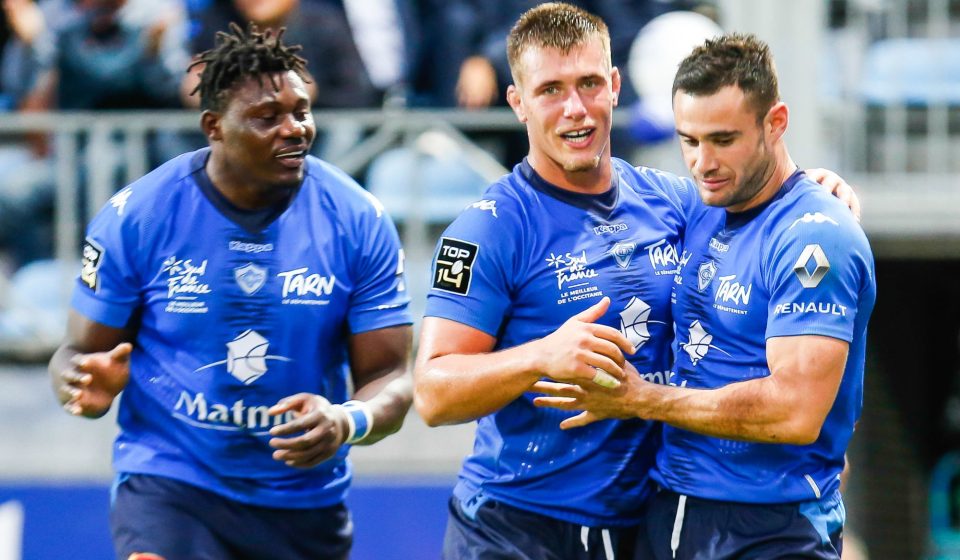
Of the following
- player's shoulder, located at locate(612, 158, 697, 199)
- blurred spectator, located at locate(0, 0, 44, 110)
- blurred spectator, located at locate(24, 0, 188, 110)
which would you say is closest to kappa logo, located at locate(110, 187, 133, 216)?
player's shoulder, located at locate(612, 158, 697, 199)

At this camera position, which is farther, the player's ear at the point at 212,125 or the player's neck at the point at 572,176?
the player's ear at the point at 212,125

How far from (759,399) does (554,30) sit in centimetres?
124

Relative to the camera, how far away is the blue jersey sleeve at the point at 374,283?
4.83 m

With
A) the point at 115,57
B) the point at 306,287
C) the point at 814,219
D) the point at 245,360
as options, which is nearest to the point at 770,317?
the point at 814,219

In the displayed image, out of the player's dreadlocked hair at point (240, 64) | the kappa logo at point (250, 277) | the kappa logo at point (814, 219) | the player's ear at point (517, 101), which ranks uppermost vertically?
the player's dreadlocked hair at point (240, 64)

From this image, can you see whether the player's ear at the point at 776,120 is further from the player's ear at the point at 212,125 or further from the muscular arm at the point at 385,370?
the player's ear at the point at 212,125

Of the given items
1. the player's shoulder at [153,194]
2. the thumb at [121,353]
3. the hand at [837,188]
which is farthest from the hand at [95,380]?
the hand at [837,188]

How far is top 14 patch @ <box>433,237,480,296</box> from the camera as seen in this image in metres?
4.26

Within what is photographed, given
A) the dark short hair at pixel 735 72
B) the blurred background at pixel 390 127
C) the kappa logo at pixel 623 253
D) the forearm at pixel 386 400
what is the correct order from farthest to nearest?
1. the blurred background at pixel 390 127
2. the forearm at pixel 386 400
3. the kappa logo at pixel 623 253
4. the dark short hair at pixel 735 72

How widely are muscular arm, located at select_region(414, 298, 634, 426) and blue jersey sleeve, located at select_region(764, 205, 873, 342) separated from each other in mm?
415

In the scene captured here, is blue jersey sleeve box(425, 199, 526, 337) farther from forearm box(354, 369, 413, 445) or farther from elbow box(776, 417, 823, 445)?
elbow box(776, 417, 823, 445)

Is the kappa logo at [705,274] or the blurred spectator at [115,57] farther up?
the blurred spectator at [115,57]

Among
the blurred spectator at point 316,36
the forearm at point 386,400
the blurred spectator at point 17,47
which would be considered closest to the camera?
the forearm at point 386,400

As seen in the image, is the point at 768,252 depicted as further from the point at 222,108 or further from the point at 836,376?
the point at 222,108
